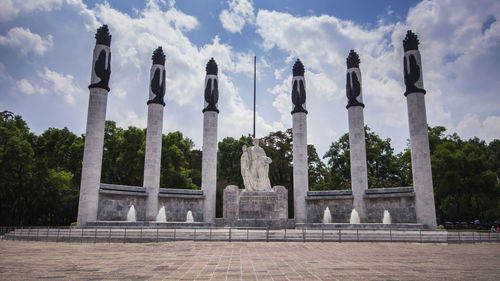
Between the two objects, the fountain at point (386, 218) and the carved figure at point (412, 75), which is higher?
the carved figure at point (412, 75)

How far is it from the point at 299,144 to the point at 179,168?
15.4 m

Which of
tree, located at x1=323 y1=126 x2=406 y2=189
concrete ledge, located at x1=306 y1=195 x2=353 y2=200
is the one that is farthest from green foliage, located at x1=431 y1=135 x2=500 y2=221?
concrete ledge, located at x1=306 y1=195 x2=353 y2=200

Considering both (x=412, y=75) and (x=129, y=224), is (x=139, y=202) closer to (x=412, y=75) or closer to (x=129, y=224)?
(x=129, y=224)

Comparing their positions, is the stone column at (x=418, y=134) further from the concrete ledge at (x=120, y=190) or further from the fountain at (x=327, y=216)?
the concrete ledge at (x=120, y=190)

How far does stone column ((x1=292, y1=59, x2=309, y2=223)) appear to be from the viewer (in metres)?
29.1

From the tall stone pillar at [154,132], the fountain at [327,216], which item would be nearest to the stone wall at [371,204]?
the fountain at [327,216]

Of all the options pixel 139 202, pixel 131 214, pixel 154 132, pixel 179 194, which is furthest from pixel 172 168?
pixel 131 214

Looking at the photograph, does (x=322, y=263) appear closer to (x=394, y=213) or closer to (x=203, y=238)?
(x=203, y=238)

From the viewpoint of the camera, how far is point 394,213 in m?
25.5

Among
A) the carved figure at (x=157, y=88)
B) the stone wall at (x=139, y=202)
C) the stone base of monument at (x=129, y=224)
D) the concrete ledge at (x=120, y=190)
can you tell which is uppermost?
the carved figure at (x=157, y=88)

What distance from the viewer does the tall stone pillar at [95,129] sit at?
23547 millimetres

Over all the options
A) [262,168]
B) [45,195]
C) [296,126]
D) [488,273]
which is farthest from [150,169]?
[488,273]

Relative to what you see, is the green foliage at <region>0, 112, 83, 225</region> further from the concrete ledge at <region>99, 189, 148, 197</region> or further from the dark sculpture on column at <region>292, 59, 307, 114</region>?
the dark sculpture on column at <region>292, 59, 307, 114</region>

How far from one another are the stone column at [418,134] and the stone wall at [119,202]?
A: 68.3 feet
